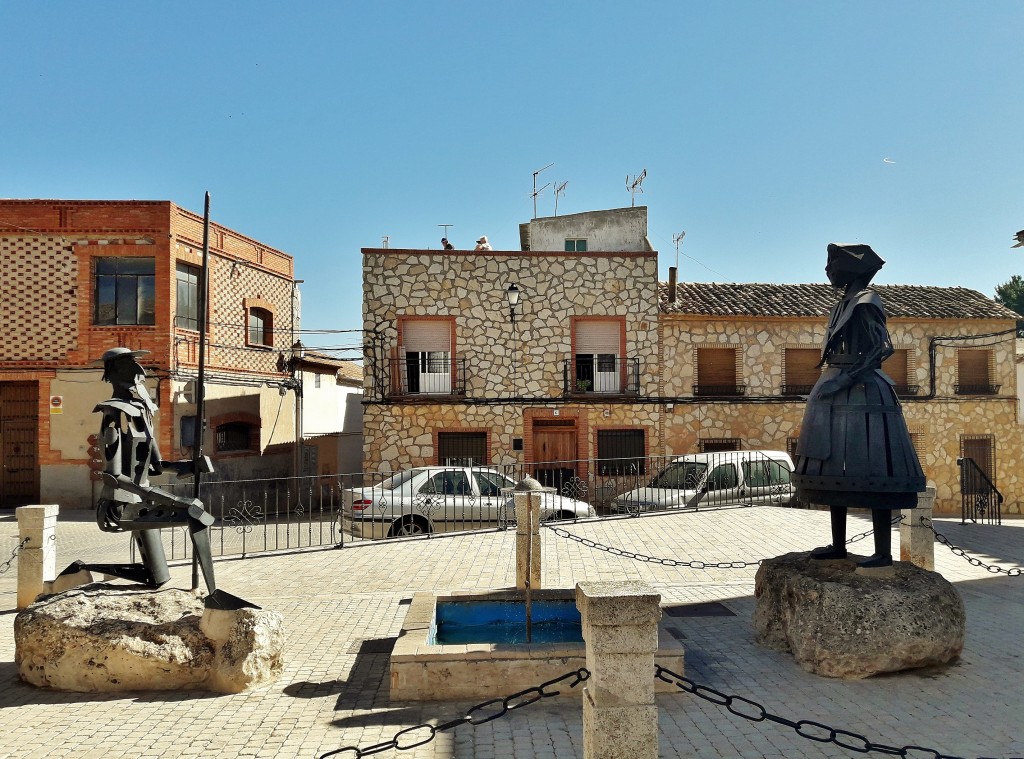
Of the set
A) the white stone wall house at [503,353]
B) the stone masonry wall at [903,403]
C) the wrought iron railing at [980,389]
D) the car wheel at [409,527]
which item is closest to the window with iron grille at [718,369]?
the stone masonry wall at [903,403]

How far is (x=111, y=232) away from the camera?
17.7 meters

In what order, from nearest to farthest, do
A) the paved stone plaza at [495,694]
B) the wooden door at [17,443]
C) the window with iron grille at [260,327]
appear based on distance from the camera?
the paved stone plaza at [495,694] → the wooden door at [17,443] → the window with iron grille at [260,327]

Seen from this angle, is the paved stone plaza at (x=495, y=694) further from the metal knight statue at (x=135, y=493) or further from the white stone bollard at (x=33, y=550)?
the metal knight statue at (x=135, y=493)

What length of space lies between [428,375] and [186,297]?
6288 millimetres

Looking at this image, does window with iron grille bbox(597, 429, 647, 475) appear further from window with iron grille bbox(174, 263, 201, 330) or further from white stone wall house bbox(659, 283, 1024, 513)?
window with iron grille bbox(174, 263, 201, 330)

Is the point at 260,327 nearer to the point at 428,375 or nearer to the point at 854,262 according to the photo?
the point at 428,375

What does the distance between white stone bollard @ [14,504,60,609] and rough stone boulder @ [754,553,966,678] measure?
750cm

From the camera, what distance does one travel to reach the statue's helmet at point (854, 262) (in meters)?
6.55

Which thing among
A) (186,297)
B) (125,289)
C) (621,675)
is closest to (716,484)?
(621,675)

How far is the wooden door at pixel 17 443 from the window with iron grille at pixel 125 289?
2658 mm

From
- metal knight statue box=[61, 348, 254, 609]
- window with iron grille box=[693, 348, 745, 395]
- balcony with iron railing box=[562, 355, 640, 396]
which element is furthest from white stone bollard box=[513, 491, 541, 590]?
window with iron grille box=[693, 348, 745, 395]

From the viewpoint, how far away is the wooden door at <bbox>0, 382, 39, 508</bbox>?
1784 cm

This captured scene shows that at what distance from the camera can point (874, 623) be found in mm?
5719

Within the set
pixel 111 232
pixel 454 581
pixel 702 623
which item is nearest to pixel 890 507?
pixel 702 623
